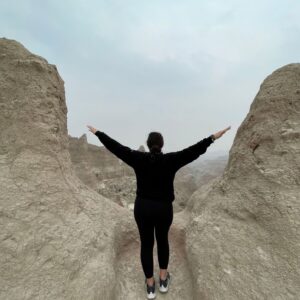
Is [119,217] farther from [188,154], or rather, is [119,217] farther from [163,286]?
[188,154]

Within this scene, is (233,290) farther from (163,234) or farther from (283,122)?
(283,122)

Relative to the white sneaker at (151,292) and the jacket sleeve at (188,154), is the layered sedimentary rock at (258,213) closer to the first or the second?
the white sneaker at (151,292)

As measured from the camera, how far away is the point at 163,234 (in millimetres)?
3068

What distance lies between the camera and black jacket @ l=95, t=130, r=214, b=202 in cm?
286

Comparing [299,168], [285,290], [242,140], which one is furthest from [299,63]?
[285,290]

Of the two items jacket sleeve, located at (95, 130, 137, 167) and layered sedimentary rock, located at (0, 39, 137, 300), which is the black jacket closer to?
jacket sleeve, located at (95, 130, 137, 167)

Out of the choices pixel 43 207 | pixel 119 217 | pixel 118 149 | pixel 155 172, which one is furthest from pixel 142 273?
pixel 118 149

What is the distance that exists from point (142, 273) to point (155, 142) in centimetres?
211

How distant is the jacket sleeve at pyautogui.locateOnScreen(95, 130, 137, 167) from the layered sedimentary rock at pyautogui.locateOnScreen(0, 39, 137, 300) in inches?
56.3

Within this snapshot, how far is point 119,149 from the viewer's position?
117 inches

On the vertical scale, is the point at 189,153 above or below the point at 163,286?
above

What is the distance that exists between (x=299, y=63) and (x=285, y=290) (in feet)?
11.5

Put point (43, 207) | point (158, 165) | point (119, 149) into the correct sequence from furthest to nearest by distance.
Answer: point (43, 207), point (119, 149), point (158, 165)

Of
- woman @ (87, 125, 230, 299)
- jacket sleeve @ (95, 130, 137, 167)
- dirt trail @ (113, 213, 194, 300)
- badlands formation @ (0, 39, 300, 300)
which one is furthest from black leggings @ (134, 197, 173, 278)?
badlands formation @ (0, 39, 300, 300)
